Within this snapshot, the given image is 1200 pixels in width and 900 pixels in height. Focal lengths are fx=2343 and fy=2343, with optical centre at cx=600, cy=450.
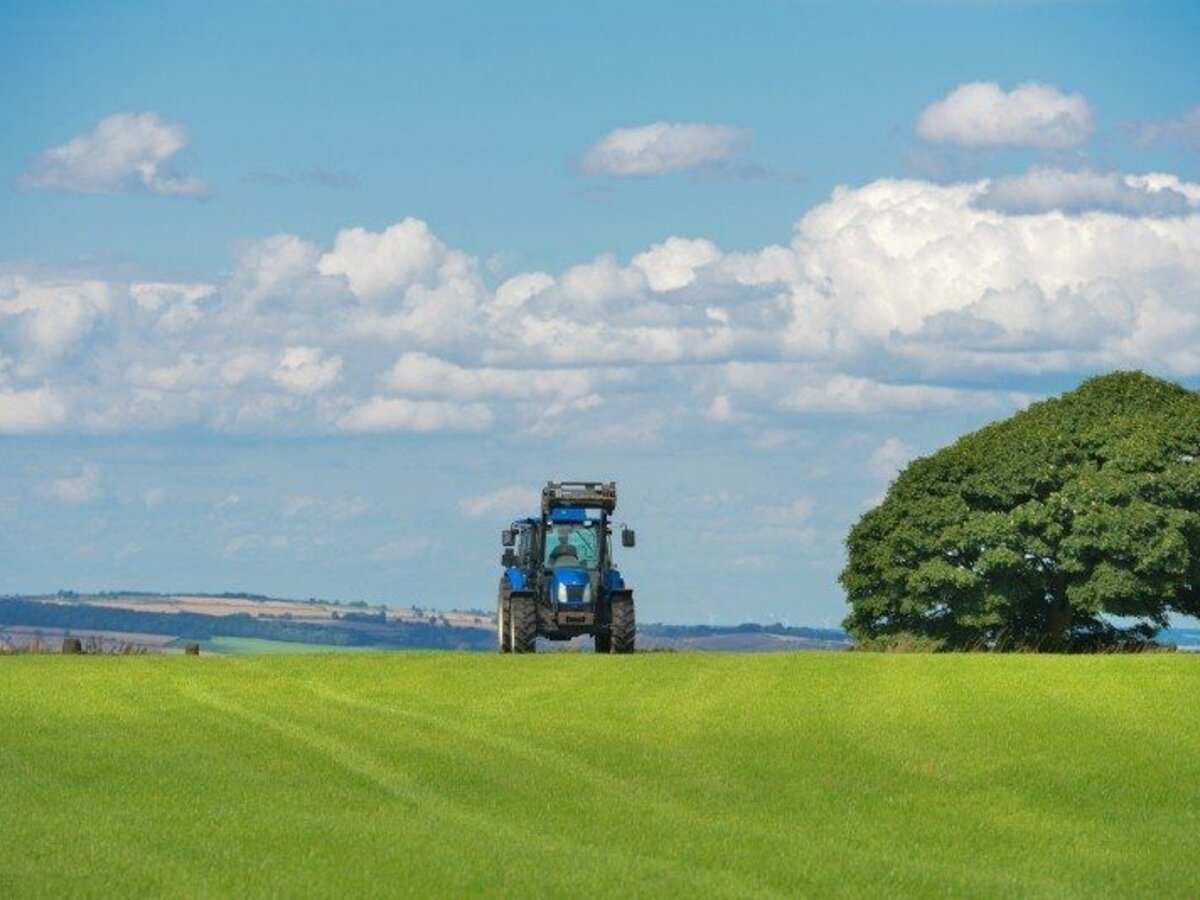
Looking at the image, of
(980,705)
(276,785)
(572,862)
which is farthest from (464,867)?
(980,705)

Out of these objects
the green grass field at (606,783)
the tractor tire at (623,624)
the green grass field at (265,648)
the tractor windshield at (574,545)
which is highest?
the tractor windshield at (574,545)

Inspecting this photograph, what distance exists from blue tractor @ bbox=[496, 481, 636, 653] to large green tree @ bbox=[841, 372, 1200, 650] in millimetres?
15828

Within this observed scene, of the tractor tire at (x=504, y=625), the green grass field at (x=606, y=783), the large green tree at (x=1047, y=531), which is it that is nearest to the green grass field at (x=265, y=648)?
the tractor tire at (x=504, y=625)

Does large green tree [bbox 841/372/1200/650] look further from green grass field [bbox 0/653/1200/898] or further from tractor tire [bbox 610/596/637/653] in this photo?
green grass field [bbox 0/653/1200/898]

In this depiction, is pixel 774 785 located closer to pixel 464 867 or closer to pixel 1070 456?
pixel 464 867

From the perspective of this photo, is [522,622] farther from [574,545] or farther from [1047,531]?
[1047,531]

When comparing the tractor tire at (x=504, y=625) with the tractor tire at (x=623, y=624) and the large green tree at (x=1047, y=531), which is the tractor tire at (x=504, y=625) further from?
the large green tree at (x=1047, y=531)

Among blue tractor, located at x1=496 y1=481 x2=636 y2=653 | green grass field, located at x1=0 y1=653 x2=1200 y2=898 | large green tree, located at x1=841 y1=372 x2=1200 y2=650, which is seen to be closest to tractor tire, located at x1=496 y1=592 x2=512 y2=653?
blue tractor, located at x1=496 y1=481 x2=636 y2=653

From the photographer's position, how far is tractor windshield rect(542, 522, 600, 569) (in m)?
51.8

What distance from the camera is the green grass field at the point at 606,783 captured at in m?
17.4

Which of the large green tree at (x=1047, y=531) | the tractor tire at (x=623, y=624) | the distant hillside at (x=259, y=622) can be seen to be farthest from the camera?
the distant hillside at (x=259, y=622)

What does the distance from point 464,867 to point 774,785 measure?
6.39 metres

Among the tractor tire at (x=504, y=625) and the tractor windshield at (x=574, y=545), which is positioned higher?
the tractor windshield at (x=574, y=545)

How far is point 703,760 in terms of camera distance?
84.5 feet
